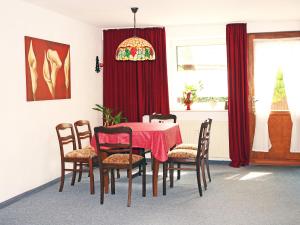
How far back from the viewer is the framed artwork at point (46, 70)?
5.31 meters

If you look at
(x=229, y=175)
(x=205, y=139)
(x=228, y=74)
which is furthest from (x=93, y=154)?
(x=228, y=74)

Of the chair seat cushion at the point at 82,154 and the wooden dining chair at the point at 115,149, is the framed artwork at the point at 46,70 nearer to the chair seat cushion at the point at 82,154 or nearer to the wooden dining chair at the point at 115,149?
the chair seat cushion at the point at 82,154

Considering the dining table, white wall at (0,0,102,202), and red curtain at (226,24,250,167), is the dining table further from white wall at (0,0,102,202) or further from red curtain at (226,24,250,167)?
red curtain at (226,24,250,167)

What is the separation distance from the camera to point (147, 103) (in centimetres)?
736

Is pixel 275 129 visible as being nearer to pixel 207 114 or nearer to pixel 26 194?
pixel 207 114

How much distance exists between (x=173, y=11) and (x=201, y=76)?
6.22 feet

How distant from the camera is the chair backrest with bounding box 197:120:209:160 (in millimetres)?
5098

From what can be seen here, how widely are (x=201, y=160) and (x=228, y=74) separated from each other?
207 cm

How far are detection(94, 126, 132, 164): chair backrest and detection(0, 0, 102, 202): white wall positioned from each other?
0.94 m

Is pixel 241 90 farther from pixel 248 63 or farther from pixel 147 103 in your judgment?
pixel 147 103

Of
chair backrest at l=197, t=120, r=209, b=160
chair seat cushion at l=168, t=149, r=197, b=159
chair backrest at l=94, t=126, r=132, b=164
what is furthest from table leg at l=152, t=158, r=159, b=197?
chair backrest at l=197, t=120, r=209, b=160

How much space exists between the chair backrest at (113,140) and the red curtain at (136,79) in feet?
7.36

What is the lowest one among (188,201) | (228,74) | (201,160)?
(188,201)

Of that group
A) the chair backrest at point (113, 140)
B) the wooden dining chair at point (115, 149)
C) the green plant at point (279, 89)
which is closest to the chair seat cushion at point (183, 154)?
the wooden dining chair at point (115, 149)
